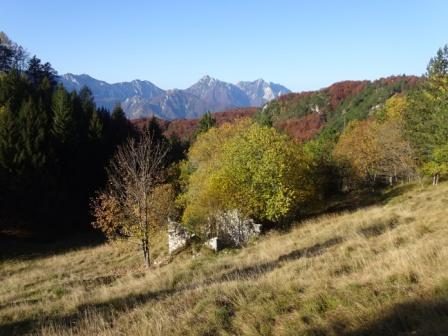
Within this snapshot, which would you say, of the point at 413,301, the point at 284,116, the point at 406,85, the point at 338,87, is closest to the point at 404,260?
the point at 413,301

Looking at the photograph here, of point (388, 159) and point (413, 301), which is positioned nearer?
point (413, 301)

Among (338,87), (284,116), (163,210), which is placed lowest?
(163,210)

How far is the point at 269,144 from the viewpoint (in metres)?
29.5

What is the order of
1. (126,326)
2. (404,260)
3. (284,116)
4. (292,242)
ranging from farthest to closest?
(284,116) < (292,242) < (404,260) < (126,326)

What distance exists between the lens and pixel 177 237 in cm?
2638

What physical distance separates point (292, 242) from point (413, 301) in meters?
12.0

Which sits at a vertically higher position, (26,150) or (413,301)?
(26,150)

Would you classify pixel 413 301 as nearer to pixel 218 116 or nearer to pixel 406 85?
pixel 406 85

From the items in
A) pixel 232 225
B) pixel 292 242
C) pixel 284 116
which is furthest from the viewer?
pixel 284 116

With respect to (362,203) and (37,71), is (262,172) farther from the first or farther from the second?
(37,71)

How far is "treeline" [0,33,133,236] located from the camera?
38219 millimetres

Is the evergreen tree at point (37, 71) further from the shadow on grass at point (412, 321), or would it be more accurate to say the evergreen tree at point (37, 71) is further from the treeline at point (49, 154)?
the shadow on grass at point (412, 321)

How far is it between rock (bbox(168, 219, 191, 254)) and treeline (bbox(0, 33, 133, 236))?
18.6 meters

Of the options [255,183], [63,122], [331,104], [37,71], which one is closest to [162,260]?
[255,183]
